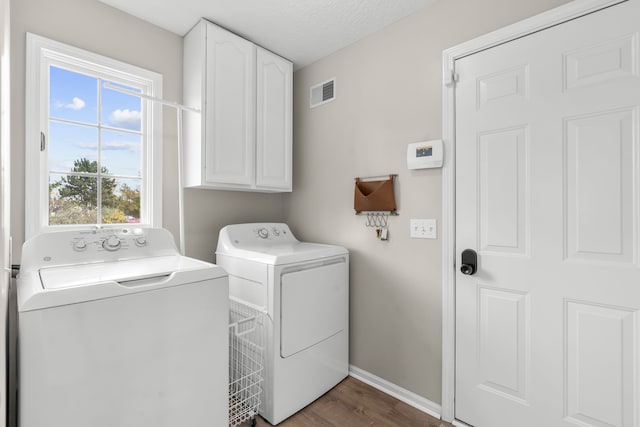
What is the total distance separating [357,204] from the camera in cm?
223

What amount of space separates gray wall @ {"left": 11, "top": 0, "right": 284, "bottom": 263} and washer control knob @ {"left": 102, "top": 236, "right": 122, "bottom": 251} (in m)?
0.49

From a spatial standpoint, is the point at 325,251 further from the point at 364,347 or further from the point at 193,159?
the point at 193,159

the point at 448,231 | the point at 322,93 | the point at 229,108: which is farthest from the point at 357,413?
the point at 322,93

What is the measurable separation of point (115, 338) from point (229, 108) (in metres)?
1.59

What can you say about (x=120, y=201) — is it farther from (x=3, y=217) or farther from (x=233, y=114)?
(x=3, y=217)

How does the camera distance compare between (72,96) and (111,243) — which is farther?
(72,96)

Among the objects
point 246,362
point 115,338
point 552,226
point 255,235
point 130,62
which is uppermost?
point 130,62

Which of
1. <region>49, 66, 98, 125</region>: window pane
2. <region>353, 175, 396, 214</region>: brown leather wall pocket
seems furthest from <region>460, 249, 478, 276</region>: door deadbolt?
<region>49, 66, 98, 125</region>: window pane

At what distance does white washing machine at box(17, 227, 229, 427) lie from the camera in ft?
3.35

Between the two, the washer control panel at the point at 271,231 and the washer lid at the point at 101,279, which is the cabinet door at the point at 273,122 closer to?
the washer control panel at the point at 271,231

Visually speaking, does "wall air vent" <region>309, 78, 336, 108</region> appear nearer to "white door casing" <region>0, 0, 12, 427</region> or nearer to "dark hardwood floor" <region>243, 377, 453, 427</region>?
"white door casing" <region>0, 0, 12, 427</region>

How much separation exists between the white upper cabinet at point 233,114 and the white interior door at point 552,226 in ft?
4.43

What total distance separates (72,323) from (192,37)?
1.93 m

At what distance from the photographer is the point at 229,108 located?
2.18 m
